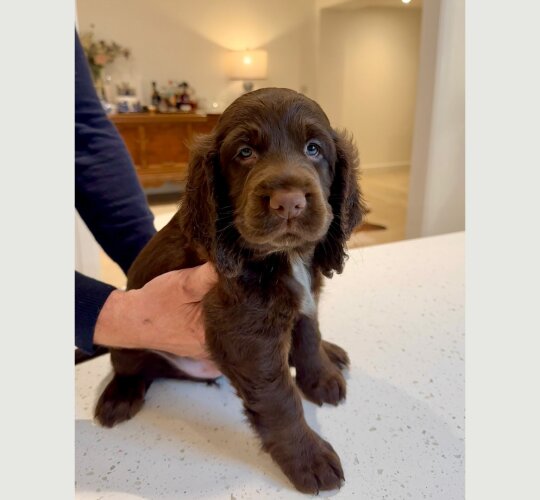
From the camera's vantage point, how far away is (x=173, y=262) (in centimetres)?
98

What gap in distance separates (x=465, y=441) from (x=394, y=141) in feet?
11.0

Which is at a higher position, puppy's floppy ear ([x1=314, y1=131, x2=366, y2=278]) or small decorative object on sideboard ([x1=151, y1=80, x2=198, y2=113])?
small decorative object on sideboard ([x1=151, y1=80, x2=198, y2=113])

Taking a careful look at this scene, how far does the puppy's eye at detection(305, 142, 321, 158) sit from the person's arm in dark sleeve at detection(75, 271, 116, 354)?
0.57 metres

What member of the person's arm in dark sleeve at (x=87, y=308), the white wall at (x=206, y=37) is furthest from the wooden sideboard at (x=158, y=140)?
the person's arm in dark sleeve at (x=87, y=308)

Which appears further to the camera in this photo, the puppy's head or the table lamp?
the table lamp

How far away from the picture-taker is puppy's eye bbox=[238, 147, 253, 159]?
0.79 m

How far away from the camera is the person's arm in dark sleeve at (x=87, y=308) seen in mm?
1007

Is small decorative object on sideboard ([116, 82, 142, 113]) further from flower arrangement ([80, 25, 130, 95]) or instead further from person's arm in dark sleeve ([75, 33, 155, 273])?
person's arm in dark sleeve ([75, 33, 155, 273])

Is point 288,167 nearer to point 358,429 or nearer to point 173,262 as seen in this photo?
point 173,262

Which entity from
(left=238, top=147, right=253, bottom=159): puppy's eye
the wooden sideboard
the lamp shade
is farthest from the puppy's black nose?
the lamp shade

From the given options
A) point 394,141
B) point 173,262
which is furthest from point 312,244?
Result: point 394,141

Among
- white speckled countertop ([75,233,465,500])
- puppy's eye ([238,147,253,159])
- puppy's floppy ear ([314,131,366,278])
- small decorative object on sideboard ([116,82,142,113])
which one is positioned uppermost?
small decorative object on sideboard ([116,82,142,113])

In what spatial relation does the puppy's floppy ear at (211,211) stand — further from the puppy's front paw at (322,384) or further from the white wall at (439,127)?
the white wall at (439,127)

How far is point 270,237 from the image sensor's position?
0.72 m
